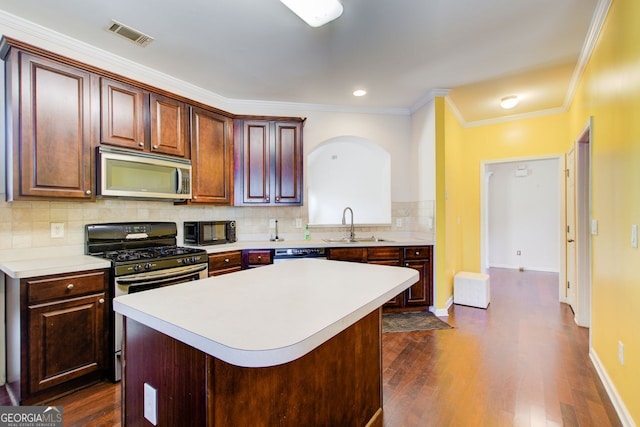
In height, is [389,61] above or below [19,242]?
above

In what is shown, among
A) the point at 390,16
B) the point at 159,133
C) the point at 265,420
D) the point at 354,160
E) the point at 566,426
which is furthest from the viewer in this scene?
the point at 354,160

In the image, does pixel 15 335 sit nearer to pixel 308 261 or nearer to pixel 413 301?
pixel 308 261

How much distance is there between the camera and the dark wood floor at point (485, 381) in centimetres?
184

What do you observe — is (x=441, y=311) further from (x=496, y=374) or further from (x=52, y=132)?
(x=52, y=132)

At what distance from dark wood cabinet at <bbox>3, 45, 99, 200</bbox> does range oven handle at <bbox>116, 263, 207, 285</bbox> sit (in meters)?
0.73

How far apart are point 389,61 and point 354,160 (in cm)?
336

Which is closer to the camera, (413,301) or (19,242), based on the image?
(19,242)

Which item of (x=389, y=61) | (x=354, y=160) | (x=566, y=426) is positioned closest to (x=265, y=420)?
(x=566, y=426)

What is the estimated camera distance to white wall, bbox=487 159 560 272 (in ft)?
20.2

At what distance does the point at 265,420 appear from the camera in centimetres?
104

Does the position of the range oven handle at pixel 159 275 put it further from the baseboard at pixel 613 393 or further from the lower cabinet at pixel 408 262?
the baseboard at pixel 613 393

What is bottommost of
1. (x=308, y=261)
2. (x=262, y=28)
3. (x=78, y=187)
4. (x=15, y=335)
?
(x=15, y=335)

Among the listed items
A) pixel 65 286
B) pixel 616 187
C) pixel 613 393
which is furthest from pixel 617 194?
pixel 65 286

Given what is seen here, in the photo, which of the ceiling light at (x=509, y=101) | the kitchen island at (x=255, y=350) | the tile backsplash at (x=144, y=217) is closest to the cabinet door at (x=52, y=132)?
the tile backsplash at (x=144, y=217)
